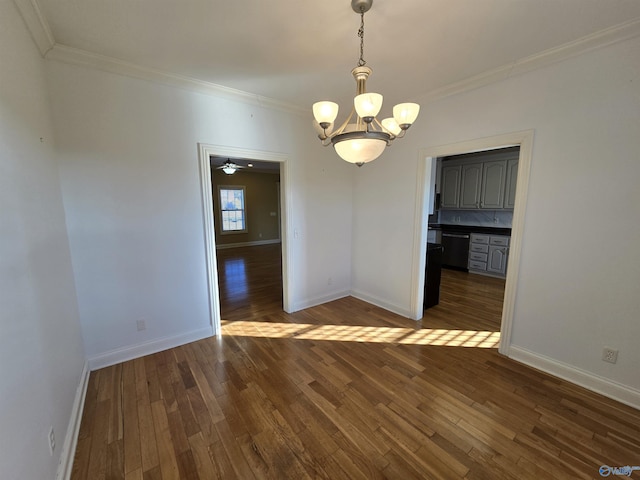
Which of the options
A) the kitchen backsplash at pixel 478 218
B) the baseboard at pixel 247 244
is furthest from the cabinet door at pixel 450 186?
the baseboard at pixel 247 244

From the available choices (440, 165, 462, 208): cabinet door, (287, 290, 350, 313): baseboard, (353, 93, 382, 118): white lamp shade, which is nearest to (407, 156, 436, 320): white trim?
(287, 290, 350, 313): baseboard

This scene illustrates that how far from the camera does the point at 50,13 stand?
1.69 metres

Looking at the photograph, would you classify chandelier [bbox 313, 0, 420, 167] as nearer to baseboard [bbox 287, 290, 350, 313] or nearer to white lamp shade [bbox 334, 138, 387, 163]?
white lamp shade [bbox 334, 138, 387, 163]

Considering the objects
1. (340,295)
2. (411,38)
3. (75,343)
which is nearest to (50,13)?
(75,343)

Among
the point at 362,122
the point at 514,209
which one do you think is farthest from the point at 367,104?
the point at 514,209

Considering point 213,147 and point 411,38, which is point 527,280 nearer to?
point 411,38

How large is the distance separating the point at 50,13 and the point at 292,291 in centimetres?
326

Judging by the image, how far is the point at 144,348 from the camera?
264 centimetres

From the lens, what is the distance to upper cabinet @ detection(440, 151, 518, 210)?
501 cm

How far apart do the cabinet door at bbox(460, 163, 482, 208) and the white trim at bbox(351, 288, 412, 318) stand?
332 centimetres

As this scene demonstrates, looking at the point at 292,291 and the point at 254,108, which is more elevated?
the point at 254,108

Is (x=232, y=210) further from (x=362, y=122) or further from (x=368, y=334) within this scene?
(x=362, y=122)

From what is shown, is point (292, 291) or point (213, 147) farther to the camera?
point (292, 291)

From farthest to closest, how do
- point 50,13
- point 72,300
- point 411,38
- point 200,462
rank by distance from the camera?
point 72,300 < point 411,38 < point 50,13 < point 200,462
